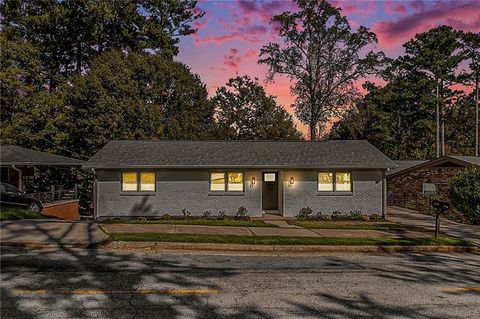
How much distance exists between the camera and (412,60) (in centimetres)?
4769

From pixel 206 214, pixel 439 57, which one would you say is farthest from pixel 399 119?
pixel 206 214

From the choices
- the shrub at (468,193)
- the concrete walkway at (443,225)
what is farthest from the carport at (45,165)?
the shrub at (468,193)

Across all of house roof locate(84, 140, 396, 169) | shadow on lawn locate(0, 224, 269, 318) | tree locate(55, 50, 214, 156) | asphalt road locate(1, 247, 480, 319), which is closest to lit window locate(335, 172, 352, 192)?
house roof locate(84, 140, 396, 169)

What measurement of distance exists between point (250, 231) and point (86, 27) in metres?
35.3

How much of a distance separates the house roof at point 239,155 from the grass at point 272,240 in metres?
8.12

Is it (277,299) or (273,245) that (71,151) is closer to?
(273,245)

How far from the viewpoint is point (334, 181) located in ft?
73.4

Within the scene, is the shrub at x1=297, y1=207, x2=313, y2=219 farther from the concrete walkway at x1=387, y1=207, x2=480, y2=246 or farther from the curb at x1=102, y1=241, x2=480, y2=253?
the curb at x1=102, y1=241, x2=480, y2=253

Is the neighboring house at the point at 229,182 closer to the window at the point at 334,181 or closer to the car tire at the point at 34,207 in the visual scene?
the window at the point at 334,181

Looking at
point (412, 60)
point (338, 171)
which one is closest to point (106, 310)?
point (338, 171)

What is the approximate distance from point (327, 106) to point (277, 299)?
1332 inches

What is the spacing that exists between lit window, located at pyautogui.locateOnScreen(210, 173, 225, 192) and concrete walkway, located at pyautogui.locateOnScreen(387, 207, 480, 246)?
29.8 feet

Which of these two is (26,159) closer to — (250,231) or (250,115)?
(250,231)

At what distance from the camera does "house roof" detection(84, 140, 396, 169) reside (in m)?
21.5
